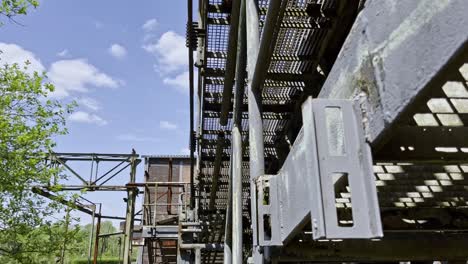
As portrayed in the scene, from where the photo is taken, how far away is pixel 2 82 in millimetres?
9422

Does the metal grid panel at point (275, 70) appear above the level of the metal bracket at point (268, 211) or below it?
above

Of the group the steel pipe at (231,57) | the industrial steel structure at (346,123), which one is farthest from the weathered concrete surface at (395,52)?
the steel pipe at (231,57)

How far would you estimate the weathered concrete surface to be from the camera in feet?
2.71

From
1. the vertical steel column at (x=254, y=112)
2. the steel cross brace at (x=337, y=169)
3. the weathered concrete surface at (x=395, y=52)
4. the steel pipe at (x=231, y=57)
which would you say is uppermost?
the steel pipe at (x=231, y=57)

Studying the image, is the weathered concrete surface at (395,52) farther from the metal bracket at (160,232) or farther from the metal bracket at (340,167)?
the metal bracket at (160,232)

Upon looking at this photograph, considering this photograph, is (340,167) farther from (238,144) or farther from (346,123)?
(238,144)

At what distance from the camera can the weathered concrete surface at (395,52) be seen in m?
0.83

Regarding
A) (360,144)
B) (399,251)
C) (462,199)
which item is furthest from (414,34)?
(462,199)

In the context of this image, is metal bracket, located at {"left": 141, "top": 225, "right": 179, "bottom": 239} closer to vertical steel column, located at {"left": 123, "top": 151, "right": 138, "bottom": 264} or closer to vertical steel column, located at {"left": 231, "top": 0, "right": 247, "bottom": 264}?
vertical steel column, located at {"left": 123, "top": 151, "right": 138, "bottom": 264}

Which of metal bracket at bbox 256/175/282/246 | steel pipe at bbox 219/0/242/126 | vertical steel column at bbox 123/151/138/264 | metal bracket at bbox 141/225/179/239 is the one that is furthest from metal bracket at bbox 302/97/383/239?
vertical steel column at bbox 123/151/138/264

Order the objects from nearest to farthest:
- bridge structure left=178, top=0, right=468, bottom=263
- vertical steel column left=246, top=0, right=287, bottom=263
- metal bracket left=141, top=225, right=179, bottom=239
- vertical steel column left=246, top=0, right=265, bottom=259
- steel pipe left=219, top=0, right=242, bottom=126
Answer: bridge structure left=178, top=0, right=468, bottom=263
vertical steel column left=246, top=0, right=287, bottom=263
vertical steel column left=246, top=0, right=265, bottom=259
steel pipe left=219, top=0, right=242, bottom=126
metal bracket left=141, top=225, right=179, bottom=239

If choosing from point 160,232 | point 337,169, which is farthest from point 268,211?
point 160,232

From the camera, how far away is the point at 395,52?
3.35ft

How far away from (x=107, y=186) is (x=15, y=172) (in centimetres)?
429
